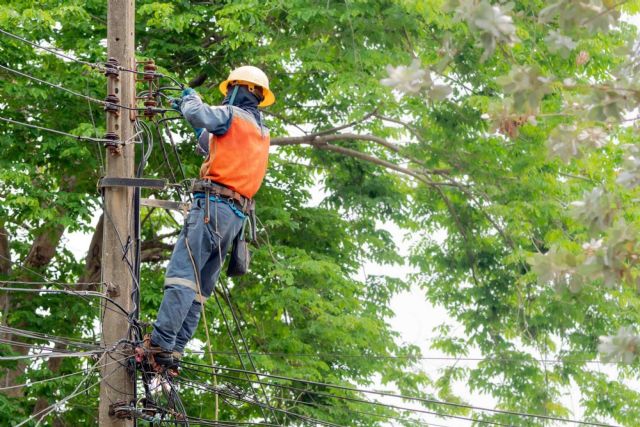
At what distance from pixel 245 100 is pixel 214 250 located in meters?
0.97

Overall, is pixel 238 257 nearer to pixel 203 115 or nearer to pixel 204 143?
pixel 204 143

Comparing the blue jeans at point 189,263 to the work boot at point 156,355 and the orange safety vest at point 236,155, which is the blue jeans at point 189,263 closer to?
the work boot at point 156,355

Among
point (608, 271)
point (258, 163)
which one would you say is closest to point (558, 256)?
point (608, 271)

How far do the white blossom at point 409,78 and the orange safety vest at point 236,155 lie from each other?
8.07ft

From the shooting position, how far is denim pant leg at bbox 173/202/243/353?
8008 mm

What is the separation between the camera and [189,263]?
7.96m

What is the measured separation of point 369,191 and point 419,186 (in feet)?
2.67

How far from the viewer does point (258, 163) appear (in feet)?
27.0

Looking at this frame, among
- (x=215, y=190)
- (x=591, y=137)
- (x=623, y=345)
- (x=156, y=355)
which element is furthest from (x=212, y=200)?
(x=623, y=345)

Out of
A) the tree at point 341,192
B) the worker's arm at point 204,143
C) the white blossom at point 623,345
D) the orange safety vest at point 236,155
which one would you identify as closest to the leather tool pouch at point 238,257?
the orange safety vest at point 236,155

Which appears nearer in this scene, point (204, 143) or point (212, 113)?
point (212, 113)

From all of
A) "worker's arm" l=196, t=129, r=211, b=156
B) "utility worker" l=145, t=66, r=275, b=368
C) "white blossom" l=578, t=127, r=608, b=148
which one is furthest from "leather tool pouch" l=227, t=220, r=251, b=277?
"white blossom" l=578, t=127, r=608, b=148

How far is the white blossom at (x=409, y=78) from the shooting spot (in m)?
5.68

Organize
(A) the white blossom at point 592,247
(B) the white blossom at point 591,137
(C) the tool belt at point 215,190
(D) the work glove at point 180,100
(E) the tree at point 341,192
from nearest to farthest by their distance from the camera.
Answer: (A) the white blossom at point 592,247, (B) the white blossom at point 591,137, (D) the work glove at point 180,100, (C) the tool belt at point 215,190, (E) the tree at point 341,192
